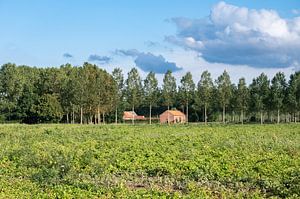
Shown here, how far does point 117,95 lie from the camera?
93938mm

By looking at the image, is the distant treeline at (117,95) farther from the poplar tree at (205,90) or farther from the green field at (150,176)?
the green field at (150,176)

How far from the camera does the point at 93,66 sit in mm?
95875

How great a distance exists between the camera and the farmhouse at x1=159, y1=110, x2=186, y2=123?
11165 cm

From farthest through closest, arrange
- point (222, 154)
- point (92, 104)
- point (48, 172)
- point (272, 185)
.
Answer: point (92, 104) < point (222, 154) < point (48, 172) < point (272, 185)

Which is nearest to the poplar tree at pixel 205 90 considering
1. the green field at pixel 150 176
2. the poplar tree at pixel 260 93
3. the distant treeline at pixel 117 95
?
the distant treeline at pixel 117 95

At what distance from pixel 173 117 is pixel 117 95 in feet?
79.6

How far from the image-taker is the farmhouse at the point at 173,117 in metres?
112

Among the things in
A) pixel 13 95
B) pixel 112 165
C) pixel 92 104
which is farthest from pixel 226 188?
pixel 13 95

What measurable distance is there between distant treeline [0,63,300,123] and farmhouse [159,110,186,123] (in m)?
5.57

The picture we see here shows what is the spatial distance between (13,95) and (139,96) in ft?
103

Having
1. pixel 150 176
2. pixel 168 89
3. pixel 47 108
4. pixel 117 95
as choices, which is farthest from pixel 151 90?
pixel 150 176

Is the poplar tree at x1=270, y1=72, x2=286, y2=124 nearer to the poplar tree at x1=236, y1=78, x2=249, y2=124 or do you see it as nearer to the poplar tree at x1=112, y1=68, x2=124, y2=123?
the poplar tree at x1=236, y1=78, x2=249, y2=124

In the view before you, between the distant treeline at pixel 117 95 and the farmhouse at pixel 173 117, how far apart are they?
5.57 meters

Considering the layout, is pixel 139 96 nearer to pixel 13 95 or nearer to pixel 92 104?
pixel 92 104
